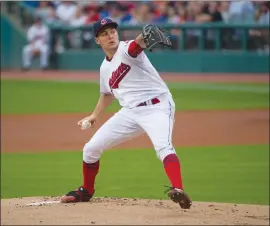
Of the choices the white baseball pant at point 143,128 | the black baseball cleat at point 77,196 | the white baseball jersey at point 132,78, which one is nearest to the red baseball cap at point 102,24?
the white baseball jersey at point 132,78

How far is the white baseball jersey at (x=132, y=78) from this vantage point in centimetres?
735

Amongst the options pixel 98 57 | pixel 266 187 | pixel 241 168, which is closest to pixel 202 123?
pixel 241 168

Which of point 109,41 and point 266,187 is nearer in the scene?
point 109,41

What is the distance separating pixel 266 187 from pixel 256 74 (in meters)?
13.8

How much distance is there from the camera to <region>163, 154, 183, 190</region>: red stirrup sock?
277 inches

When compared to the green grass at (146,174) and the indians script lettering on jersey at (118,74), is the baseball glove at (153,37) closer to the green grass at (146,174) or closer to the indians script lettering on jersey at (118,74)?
the indians script lettering on jersey at (118,74)

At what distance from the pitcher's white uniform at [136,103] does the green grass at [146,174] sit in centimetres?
237

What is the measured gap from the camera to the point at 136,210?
7.18m

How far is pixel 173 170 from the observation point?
7.07 meters

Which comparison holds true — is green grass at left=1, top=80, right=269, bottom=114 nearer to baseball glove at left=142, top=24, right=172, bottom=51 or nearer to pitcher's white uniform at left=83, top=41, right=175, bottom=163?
pitcher's white uniform at left=83, top=41, right=175, bottom=163

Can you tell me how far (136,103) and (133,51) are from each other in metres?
0.48

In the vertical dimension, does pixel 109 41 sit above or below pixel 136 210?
above

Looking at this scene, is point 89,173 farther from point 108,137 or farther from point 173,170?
point 173,170

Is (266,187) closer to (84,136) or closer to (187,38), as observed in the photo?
(84,136)
